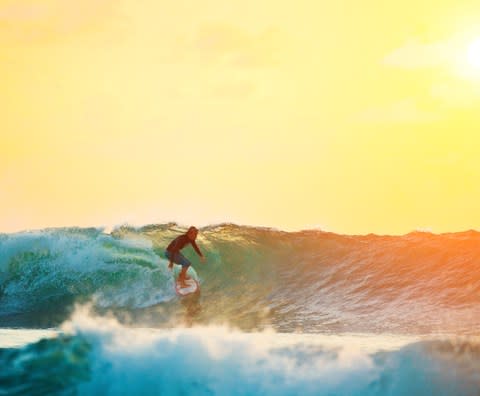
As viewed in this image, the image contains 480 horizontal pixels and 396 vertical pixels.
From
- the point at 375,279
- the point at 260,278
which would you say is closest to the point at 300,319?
the point at 375,279

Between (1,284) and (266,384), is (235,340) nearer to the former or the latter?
(266,384)

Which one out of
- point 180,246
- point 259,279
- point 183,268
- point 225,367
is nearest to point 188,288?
point 183,268

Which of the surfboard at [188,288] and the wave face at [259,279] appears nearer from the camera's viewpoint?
the wave face at [259,279]

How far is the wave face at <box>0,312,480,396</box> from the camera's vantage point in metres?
11.0

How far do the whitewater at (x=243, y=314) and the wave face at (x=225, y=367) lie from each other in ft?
0.06

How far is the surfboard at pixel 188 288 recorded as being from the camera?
841 inches

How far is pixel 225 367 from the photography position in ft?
36.8

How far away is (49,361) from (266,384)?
288 centimetres

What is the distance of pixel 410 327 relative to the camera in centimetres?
1614

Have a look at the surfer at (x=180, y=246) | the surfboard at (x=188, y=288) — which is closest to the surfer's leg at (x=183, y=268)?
the surfer at (x=180, y=246)

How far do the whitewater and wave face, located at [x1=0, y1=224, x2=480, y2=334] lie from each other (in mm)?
54

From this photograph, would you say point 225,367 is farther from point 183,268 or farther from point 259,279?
point 259,279

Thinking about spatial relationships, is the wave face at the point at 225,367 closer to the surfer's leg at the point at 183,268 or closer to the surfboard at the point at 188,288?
the surfer's leg at the point at 183,268

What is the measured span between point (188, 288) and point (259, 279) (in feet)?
8.28
